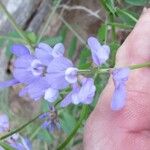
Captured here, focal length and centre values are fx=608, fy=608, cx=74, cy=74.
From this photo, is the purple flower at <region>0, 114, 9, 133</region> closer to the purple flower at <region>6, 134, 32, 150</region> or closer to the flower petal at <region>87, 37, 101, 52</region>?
the purple flower at <region>6, 134, 32, 150</region>

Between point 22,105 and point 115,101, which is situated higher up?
point 115,101

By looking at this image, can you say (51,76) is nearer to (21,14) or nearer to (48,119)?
(48,119)

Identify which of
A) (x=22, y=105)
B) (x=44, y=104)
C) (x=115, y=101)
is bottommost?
(x=22, y=105)

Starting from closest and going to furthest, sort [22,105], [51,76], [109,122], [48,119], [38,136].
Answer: [51,76], [109,122], [48,119], [38,136], [22,105]

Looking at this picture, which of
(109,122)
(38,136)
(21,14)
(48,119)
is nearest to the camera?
(109,122)

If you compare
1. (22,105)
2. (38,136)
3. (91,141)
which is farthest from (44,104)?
(22,105)

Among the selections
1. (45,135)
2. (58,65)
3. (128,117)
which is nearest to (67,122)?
(45,135)

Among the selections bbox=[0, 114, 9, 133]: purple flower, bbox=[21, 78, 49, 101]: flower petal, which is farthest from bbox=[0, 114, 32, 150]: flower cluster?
bbox=[21, 78, 49, 101]: flower petal
